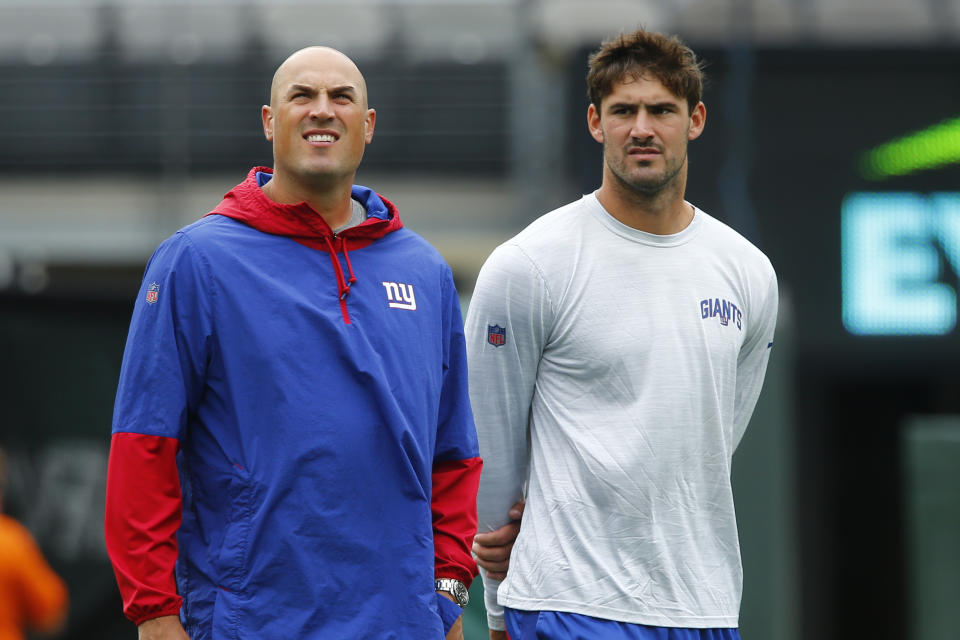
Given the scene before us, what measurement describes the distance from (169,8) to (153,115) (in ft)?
2.66

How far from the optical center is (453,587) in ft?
10.7

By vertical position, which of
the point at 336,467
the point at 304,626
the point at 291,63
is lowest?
the point at 304,626

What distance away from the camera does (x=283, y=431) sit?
2979 mm

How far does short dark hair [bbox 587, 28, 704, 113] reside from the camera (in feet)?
11.7

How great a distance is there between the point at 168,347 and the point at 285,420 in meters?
0.27

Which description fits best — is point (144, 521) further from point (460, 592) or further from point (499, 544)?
point (499, 544)

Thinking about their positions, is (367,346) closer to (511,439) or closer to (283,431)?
(283,431)

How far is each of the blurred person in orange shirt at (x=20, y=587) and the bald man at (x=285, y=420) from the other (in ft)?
14.5

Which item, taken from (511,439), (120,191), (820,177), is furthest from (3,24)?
(511,439)

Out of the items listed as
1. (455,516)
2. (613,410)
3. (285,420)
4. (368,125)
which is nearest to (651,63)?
(368,125)

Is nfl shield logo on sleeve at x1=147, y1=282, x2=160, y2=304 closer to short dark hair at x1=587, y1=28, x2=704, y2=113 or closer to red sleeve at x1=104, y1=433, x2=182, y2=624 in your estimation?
red sleeve at x1=104, y1=433, x2=182, y2=624

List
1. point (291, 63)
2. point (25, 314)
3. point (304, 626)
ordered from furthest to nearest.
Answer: point (25, 314)
point (291, 63)
point (304, 626)

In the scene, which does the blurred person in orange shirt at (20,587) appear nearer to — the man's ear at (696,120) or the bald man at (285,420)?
the bald man at (285,420)

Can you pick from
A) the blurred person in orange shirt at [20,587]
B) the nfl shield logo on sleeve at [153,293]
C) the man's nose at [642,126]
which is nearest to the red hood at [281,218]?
the nfl shield logo on sleeve at [153,293]
